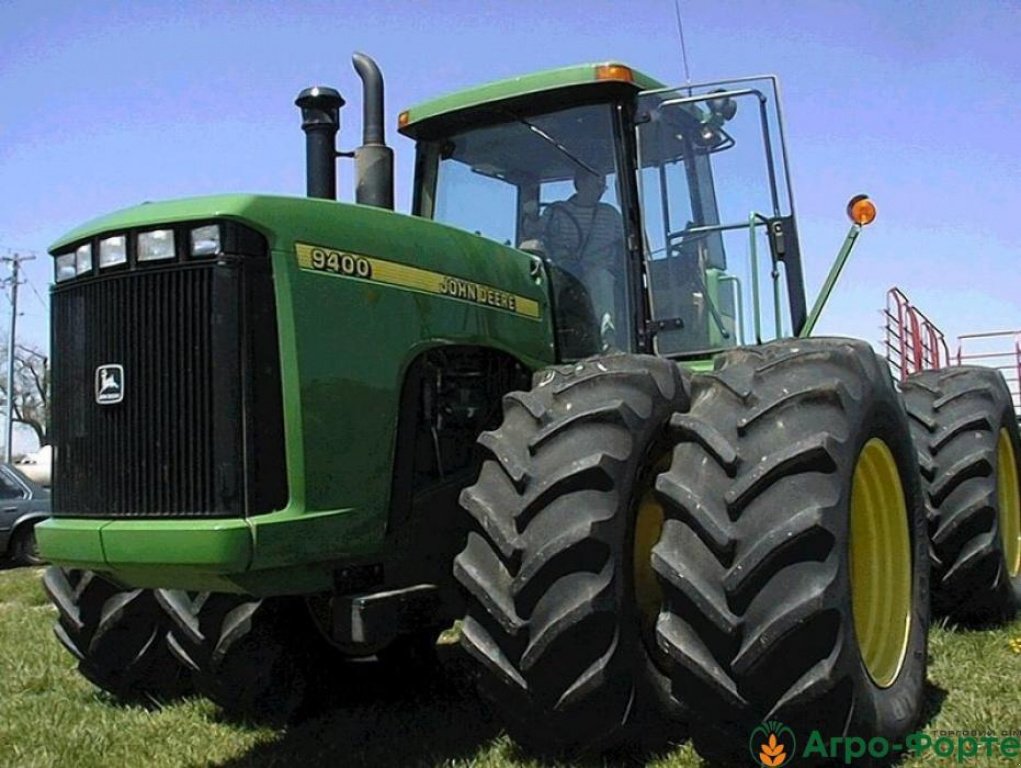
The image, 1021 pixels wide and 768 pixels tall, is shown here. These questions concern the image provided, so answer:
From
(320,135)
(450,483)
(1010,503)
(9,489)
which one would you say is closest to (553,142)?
(320,135)

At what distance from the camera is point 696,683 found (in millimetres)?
3221

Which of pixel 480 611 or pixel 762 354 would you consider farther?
pixel 762 354

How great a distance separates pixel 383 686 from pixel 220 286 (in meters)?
2.26

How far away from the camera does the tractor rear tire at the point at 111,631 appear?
452cm

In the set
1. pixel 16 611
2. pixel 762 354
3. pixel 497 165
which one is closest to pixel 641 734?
pixel 762 354

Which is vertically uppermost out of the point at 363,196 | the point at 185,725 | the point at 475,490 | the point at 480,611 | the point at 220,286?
the point at 363,196

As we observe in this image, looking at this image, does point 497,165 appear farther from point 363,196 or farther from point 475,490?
point 475,490

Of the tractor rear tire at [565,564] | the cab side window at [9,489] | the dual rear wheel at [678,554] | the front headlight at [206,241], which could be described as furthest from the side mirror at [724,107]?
the cab side window at [9,489]

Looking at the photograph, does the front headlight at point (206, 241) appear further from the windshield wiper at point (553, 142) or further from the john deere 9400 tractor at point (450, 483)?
the windshield wiper at point (553, 142)

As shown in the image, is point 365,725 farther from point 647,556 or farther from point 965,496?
point 965,496

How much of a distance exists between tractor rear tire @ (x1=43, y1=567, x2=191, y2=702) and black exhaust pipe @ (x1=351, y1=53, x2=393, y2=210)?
5.98ft

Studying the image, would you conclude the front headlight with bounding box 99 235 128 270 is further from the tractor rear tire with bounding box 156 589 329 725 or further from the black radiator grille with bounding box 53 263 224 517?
the tractor rear tire with bounding box 156 589 329 725

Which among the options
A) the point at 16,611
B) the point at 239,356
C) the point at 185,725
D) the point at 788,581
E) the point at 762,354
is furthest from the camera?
the point at 16,611

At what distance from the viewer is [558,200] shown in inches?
196
